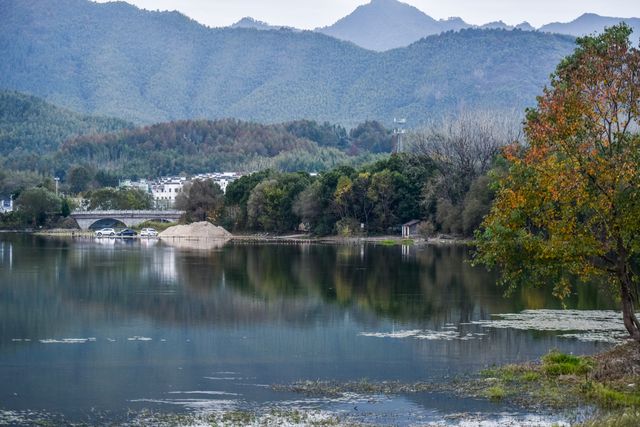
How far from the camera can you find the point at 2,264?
230ft

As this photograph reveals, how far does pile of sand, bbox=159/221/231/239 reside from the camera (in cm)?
12638

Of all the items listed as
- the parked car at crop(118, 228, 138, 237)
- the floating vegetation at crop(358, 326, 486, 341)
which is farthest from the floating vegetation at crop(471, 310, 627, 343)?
the parked car at crop(118, 228, 138, 237)

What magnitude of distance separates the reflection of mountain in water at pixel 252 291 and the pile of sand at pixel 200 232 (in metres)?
45.6

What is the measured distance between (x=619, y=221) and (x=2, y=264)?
168 ft

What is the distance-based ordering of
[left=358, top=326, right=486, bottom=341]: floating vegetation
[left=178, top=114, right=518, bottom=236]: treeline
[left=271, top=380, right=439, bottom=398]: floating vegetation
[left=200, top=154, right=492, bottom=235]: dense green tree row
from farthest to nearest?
[left=200, top=154, right=492, bottom=235]: dense green tree row < [left=178, top=114, right=518, bottom=236]: treeline < [left=358, top=326, right=486, bottom=341]: floating vegetation < [left=271, top=380, right=439, bottom=398]: floating vegetation

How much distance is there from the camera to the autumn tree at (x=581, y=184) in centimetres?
2667

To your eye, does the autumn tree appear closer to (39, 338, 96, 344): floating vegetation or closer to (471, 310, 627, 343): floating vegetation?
(471, 310, 627, 343): floating vegetation

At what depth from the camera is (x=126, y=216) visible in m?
155

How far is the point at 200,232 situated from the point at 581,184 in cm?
10343

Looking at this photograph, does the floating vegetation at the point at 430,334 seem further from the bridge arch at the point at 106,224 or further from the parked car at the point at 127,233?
the bridge arch at the point at 106,224

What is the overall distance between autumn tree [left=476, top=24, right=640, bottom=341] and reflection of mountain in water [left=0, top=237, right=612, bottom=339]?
1187 cm

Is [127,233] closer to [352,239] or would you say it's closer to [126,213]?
[126,213]

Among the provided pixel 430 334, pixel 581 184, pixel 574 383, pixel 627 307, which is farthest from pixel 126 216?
pixel 574 383

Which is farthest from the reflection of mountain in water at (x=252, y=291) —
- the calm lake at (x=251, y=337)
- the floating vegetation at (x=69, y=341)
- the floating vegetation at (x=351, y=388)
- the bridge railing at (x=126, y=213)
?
the bridge railing at (x=126, y=213)
